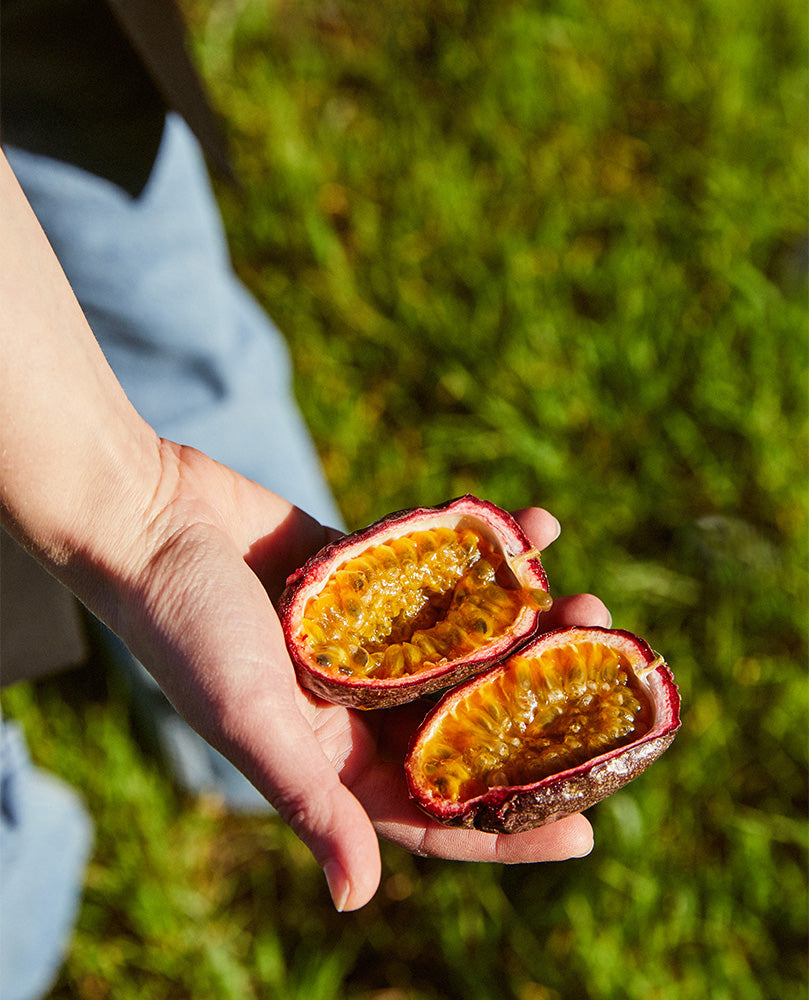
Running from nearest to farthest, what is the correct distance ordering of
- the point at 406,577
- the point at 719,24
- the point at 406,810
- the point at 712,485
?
the point at 406,810
the point at 406,577
the point at 712,485
the point at 719,24

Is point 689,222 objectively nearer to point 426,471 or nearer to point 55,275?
point 426,471

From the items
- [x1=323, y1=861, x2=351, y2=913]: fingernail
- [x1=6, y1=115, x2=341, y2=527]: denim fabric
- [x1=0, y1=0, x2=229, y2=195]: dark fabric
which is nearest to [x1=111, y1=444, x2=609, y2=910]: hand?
[x1=323, y1=861, x2=351, y2=913]: fingernail

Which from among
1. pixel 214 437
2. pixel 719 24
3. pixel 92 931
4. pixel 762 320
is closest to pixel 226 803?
pixel 92 931

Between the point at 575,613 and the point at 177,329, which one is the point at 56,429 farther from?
the point at 575,613

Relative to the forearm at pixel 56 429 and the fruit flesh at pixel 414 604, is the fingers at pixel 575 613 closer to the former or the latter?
the fruit flesh at pixel 414 604

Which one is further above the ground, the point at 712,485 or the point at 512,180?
the point at 512,180

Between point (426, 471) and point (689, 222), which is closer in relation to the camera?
point (426, 471)

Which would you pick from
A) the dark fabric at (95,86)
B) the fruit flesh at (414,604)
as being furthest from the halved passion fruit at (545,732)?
the dark fabric at (95,86)

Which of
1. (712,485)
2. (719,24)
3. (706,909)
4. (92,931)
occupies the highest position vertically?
(719,24)
